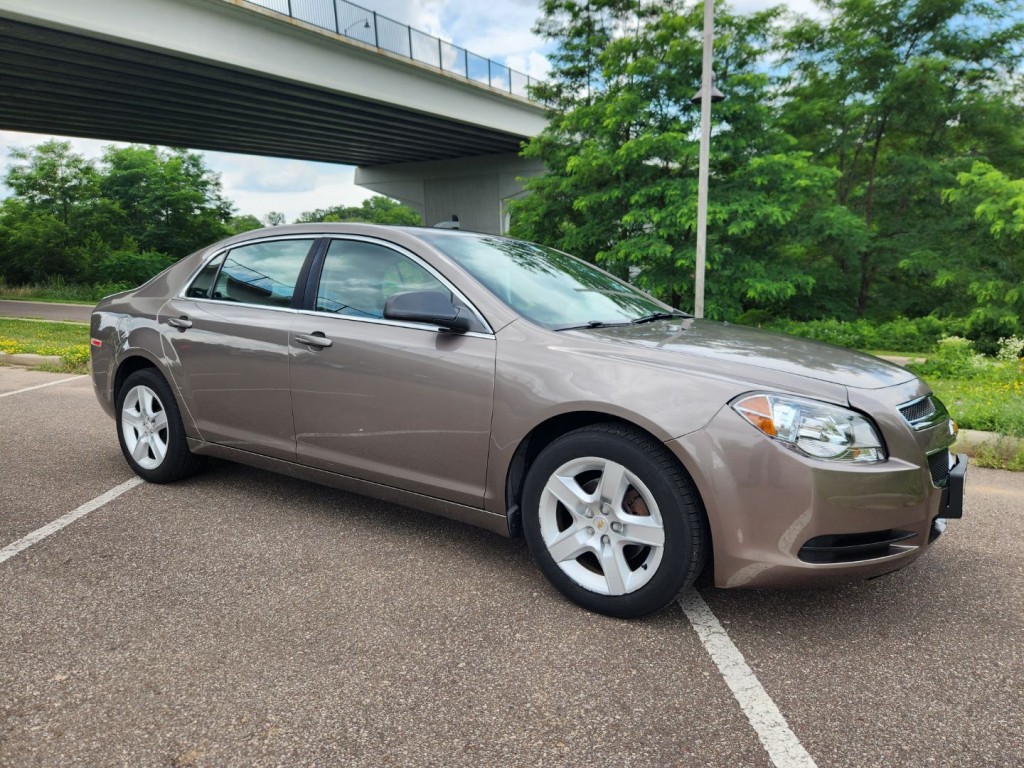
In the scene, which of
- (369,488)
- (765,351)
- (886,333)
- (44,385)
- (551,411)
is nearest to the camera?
(551,411)

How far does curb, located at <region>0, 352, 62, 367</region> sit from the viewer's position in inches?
379

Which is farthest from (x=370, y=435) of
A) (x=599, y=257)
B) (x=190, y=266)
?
(x=599, y=257)

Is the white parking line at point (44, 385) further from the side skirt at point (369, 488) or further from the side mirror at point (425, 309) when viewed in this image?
the side mirror at point (425, 309)

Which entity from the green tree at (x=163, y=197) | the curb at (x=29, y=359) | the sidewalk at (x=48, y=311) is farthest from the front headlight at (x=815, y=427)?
the green tree at (x=163, y=197)

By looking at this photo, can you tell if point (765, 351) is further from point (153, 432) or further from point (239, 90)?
point (239, 90)

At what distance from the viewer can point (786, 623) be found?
2.86 metres

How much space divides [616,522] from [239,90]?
2317 centimetres

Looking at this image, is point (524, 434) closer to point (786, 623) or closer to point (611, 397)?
point (611, 397)

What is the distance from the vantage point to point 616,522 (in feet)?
9.15

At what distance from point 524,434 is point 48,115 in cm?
3011

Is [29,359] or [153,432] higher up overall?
[153,432]

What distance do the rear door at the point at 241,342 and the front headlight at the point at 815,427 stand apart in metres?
2.32

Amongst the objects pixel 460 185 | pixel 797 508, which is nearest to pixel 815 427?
pixel 797 508

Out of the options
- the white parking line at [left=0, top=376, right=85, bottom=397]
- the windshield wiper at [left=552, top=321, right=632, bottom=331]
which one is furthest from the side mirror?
the white parking line at [left=0, top=376, right=85, bottom=397]
